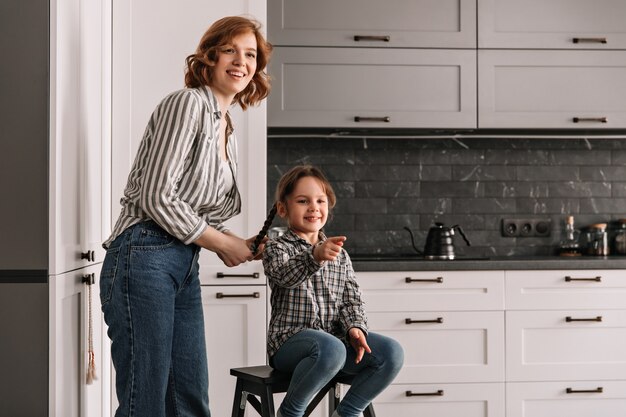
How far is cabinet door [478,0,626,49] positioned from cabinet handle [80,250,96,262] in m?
2.02

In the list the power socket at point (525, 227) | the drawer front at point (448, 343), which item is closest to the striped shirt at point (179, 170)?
the drawer front at point (448, 343)

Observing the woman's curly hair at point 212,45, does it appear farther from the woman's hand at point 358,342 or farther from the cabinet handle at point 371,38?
the cabinet handle at point 371,38

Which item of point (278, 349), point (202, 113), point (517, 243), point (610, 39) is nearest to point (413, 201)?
point (517, 243)

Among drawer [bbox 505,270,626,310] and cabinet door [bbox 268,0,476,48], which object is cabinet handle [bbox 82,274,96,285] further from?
drawer [bbox 505,270,626,310]

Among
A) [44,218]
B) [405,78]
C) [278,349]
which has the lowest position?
[278,349]

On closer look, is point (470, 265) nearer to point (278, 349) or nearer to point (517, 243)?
point (517, 243)

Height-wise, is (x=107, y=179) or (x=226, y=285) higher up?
(x=107, y=179)

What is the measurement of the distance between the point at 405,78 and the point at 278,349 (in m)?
1.75

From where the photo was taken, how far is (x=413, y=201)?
416 cm

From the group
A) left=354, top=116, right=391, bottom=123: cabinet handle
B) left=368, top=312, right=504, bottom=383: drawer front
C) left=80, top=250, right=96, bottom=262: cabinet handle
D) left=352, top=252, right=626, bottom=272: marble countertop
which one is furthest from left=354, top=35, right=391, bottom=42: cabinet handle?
left=80, top=250, right=96, bottom=262: cabinet handle

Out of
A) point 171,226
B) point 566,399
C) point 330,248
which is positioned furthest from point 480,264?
point 171,226

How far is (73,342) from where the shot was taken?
2.41m

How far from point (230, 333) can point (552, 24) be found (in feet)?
6.47

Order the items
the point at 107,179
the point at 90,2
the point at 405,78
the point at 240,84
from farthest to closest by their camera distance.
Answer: the point at 405,78 < the point at 107,179 < the point at 90,2 < the point at 240,84
